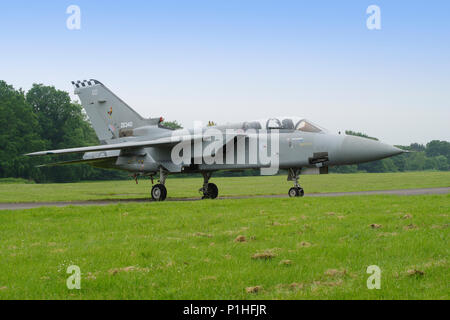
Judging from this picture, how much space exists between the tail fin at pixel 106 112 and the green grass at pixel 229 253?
36.0ft

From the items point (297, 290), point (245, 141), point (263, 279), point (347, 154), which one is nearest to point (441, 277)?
point (297, 290)

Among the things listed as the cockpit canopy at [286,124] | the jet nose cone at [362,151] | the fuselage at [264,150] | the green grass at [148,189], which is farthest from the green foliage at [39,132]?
the jet nose cone at [362,151]

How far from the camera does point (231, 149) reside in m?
17.9

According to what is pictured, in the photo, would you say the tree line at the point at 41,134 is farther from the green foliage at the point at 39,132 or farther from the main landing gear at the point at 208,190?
the main landing gear at the point at 208,190

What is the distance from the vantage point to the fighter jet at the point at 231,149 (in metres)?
16.2

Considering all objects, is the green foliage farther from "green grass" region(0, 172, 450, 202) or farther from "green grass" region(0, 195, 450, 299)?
"green grass" region(0, 195, 450, 299)

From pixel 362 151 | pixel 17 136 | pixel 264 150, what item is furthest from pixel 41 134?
pixel 362 151

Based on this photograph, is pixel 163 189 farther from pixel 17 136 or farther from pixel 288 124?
pixel 17 136

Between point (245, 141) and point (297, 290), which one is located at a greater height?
point (245, 141)

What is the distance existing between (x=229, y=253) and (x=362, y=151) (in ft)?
35.7

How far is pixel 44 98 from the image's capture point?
8612 centimetres

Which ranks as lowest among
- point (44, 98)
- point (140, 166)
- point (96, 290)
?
point (96, 290)

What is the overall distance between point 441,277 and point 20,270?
5185 millimetres
